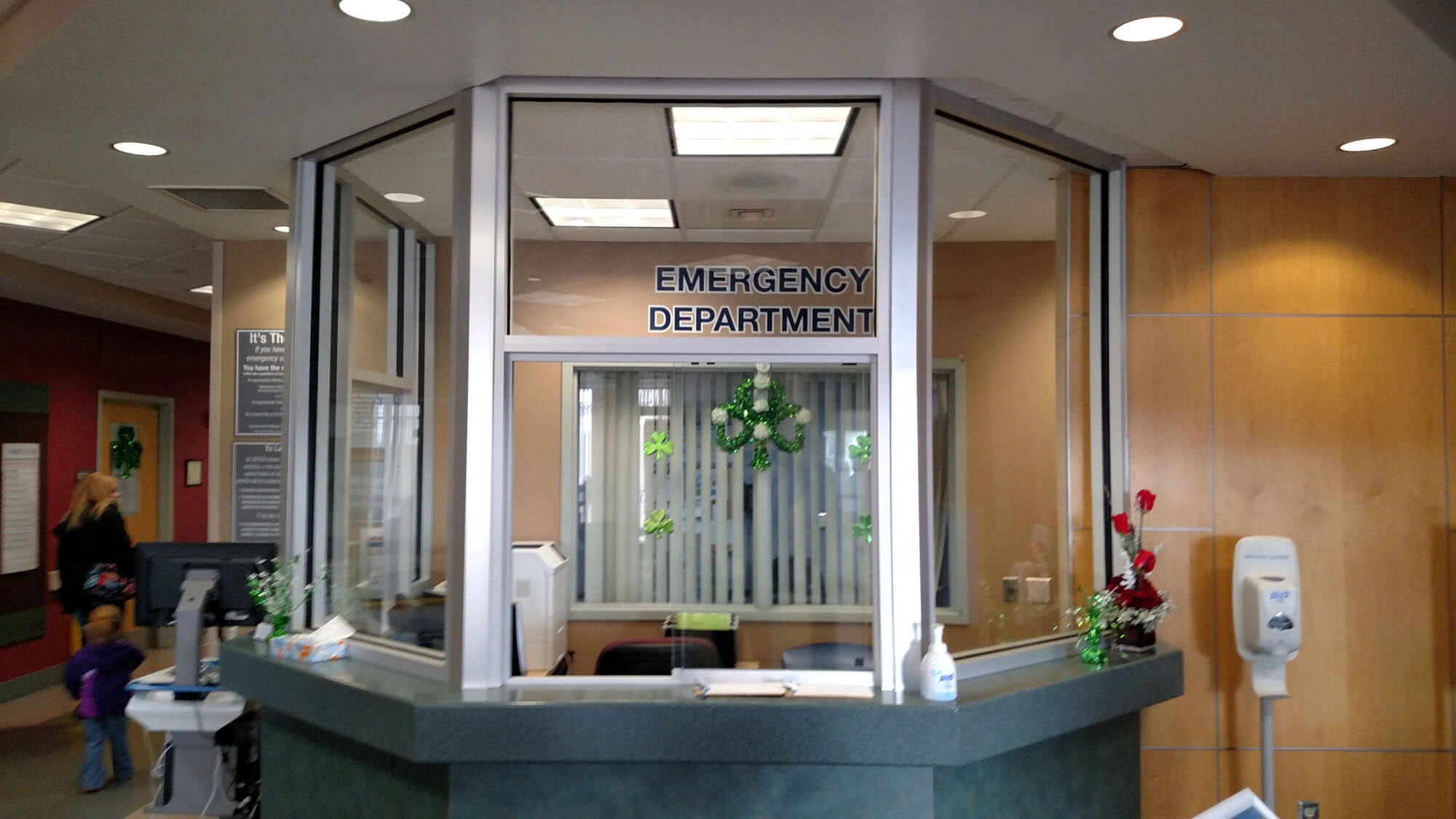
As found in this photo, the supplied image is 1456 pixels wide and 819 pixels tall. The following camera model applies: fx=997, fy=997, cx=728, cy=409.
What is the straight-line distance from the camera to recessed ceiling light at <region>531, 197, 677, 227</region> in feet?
10.2

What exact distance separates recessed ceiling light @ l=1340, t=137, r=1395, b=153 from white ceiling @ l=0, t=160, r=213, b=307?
196 inches

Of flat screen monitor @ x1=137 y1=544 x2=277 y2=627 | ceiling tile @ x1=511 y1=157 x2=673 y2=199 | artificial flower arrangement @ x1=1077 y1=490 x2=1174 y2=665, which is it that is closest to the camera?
ceiling tile @ x1=511 y1=157 x2=673 y2=199

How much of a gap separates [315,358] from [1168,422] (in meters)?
3.28

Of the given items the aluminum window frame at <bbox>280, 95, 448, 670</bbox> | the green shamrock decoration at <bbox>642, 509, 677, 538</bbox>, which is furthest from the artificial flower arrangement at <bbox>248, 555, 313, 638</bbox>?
the green shamrock decoration at <bbox>642, 509, 677, 538</bbox>

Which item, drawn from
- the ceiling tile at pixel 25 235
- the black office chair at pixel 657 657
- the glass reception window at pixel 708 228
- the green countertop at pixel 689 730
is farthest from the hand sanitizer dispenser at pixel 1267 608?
the ceiling tile at pixel 25 235

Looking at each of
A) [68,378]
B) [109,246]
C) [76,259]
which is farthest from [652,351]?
[68,378]

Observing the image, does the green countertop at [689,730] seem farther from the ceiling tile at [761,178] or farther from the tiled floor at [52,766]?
the tiled floor at [52,766]

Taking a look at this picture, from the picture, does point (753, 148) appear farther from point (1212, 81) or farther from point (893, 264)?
point (1212, 81)

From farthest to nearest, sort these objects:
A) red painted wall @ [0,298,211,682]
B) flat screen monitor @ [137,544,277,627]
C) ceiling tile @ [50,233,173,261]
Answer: red painted wall @ [0,298,211,682]
ceiling tile @ [50,233,173,261]
flat screen monitor @ [137,544,277,627]

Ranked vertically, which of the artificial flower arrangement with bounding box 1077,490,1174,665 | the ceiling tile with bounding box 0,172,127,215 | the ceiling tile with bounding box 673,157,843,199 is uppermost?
the ceiling tile with bounding box 0,172,127,215

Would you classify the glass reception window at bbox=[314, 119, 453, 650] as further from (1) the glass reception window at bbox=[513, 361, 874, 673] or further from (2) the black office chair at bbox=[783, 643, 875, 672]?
(2) the black office chair at bbox=[783, 643, 875, 672]

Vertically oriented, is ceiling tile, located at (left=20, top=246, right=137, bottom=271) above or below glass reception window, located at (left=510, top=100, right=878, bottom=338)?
above

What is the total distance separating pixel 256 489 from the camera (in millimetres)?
5262

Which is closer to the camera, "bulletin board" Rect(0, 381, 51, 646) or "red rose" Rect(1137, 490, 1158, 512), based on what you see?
"red rose" Rect(1137, 490, 1158, 512)
